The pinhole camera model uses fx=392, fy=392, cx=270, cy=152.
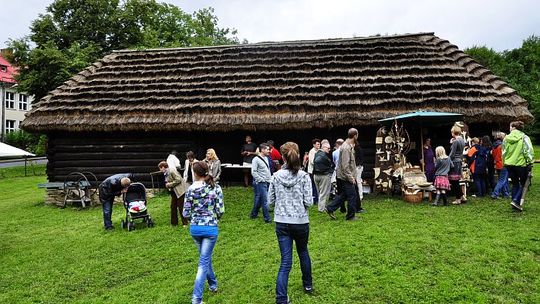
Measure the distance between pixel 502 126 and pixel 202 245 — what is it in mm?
11078

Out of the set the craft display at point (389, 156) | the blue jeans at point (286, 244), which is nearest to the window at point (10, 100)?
the craft display at point (389, 156)

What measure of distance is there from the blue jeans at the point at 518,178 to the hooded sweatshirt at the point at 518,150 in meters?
0.12

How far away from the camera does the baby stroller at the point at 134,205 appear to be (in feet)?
30.0

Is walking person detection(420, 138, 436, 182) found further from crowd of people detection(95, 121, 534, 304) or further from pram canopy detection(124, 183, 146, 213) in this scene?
pram canopy detection(124, 183, 146, 213)

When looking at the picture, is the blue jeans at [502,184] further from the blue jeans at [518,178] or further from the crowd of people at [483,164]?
the blue jeans at [518,178]

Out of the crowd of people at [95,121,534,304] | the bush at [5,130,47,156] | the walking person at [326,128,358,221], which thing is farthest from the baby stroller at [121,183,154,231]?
the bush at [5,130,47,156]

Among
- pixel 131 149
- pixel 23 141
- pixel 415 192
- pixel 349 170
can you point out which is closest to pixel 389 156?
pixel 415 192

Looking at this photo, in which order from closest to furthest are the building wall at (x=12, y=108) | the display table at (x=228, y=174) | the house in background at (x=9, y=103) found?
the display table at (x=228, y=174) → the house in background at (x=9, y=103) → the building wall at (x=12, y=108)

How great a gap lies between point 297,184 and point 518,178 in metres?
5.77

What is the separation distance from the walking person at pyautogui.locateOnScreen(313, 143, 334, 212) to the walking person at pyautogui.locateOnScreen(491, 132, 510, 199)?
15.0 feet

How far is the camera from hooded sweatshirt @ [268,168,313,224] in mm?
4617

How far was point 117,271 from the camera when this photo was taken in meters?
6.79

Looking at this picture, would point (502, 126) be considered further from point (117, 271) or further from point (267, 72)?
point (117, 271)

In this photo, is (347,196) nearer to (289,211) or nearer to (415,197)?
(415,197)
